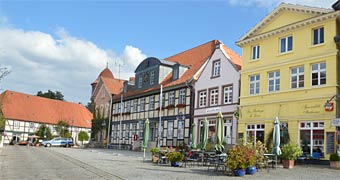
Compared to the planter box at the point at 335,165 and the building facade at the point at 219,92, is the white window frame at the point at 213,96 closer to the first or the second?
the building facade at the point at 219,92

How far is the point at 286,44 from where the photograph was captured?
81.3 ft

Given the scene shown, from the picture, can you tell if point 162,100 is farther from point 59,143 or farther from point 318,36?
point 59,143

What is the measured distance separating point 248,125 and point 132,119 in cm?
2074

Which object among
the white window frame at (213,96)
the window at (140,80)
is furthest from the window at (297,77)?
the window at (140,80)

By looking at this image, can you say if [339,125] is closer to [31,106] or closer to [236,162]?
[236,162]

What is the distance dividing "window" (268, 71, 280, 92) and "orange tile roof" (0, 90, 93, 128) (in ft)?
181

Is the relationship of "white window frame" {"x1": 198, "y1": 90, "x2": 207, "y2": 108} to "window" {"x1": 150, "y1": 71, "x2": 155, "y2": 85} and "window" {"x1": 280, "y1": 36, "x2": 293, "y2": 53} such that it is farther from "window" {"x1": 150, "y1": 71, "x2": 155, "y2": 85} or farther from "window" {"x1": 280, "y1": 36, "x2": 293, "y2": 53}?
"window" {"x1": 150, "y1": 71, "x2": 155, "y2": 85}

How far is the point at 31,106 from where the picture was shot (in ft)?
254

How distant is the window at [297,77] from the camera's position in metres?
23.3

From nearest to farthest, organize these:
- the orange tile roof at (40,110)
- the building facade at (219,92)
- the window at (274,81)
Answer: the window at (274,81), the building facade at (219,92), the orange tile roof at (40,110)

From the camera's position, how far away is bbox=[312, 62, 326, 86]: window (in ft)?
72.2

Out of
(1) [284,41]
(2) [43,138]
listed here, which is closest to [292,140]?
(1) [284,41]

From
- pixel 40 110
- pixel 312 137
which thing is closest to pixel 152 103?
pixel 312 137

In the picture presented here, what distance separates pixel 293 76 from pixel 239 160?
1097 centimetres
